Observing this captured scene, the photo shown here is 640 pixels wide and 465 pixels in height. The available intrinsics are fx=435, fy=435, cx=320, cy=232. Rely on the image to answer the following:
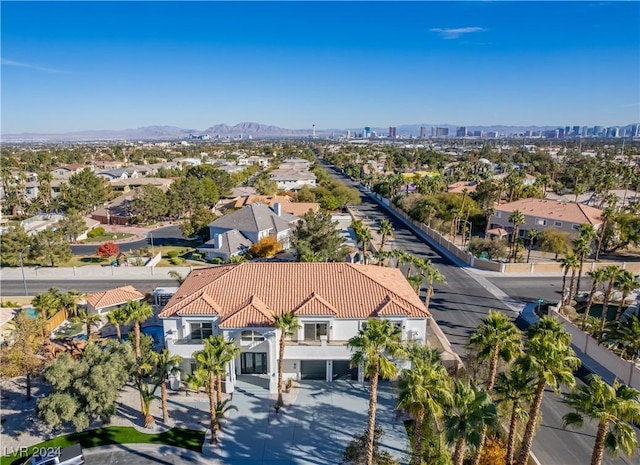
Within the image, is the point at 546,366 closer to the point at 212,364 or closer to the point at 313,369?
the point at 212,364

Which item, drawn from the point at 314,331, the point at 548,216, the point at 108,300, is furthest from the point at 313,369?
the point at 548,216

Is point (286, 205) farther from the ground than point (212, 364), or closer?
closer

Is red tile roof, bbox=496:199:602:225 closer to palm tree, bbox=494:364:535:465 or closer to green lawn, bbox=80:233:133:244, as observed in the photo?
palm tree, bbox=494:364:535:465

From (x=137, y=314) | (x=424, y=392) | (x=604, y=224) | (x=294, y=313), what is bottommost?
(x=294, y=313)

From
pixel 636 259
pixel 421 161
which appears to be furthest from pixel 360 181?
pixel 636 259

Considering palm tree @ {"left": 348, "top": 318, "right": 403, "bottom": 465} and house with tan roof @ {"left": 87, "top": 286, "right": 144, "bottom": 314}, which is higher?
palm tree @ {"left": 348, "top": 318, "right": 403, "bottom": 465}

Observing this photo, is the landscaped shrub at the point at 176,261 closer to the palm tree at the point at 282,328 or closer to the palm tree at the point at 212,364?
the palm tree at the point at 282,328

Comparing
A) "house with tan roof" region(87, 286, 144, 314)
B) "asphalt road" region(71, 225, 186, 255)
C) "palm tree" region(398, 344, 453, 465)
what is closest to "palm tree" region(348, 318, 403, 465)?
"palm tree" region(398, 344, 453, 465)
